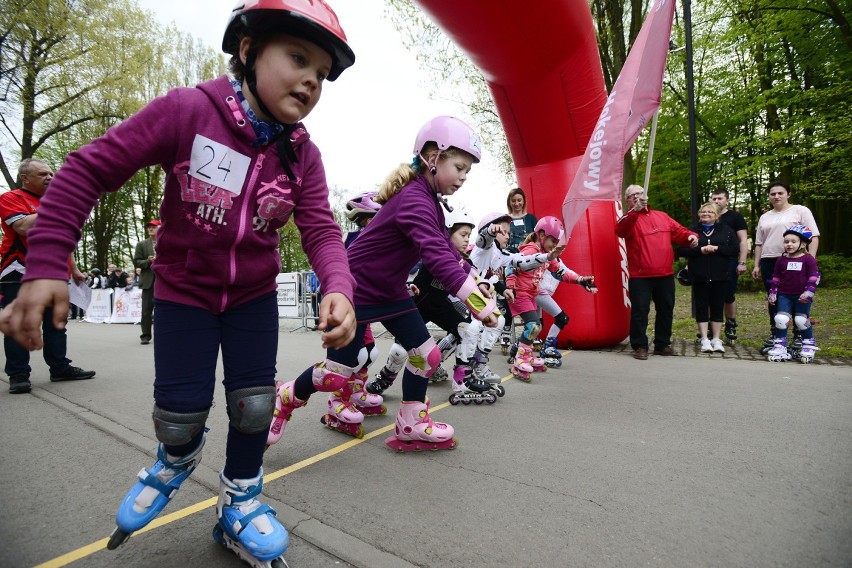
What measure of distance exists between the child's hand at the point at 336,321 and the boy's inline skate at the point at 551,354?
4.28m

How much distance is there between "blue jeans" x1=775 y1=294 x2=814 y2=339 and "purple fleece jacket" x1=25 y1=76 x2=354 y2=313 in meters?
5.94

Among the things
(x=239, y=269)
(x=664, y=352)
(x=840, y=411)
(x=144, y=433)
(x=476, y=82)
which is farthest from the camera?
(x=476, y=82)

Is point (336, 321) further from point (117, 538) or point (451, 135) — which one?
point (451, 135)

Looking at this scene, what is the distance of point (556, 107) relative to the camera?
19.5 ft

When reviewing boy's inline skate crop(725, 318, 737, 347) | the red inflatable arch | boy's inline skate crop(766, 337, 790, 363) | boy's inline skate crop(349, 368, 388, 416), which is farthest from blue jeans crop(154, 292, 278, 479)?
boy's inline skate crop(725, 318, 737, 347)

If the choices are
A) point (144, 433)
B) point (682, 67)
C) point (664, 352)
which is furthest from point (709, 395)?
point (682, 67)

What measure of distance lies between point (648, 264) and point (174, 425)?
5763 millimetres

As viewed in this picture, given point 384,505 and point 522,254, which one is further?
point 522,254

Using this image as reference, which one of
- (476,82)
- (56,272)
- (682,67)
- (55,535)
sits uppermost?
(682,67)

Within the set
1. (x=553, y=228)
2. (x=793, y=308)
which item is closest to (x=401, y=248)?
(x=553, y=228)

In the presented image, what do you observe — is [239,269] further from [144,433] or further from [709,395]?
[709,395]

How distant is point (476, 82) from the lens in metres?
17.3

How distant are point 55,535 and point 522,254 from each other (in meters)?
4.40

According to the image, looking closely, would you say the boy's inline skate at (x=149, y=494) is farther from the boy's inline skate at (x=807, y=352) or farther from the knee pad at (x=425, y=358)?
the boy's inline skate at (x=807, y=352)
